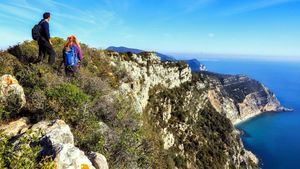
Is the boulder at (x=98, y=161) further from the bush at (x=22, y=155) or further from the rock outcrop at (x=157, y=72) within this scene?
the rock outcrop at (x=157, y=72)

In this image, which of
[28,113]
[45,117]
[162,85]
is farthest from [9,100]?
[162,85]

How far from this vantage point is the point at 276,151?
5979 inches

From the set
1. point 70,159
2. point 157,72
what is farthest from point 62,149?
point 157,72

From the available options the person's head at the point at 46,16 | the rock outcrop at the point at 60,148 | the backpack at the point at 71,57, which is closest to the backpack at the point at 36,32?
the person's head at the point at 46,16

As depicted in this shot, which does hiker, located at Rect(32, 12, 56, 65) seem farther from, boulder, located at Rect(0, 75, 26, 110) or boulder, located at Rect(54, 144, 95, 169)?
boulder, located at Rect(54, 144, 95, 169)

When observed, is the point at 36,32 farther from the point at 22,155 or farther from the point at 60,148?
the point at 22,155

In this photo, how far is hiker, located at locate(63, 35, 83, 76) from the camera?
592 inches

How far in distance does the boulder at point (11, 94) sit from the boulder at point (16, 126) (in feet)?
2.45

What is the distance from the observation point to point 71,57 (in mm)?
15289

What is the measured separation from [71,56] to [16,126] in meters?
6.04

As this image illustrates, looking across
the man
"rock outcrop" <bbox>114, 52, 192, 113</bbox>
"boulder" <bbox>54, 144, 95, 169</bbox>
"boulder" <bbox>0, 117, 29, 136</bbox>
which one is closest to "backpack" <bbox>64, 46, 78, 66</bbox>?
the man

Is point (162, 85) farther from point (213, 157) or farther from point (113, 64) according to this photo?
point (113, 64)

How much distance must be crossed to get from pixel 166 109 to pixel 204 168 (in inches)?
619

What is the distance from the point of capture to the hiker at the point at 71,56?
15031 mm
